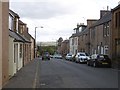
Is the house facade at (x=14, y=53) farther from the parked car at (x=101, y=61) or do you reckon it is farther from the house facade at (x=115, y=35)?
the house facade at (x=115, y=35)

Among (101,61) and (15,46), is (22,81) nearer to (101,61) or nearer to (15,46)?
(15,46)

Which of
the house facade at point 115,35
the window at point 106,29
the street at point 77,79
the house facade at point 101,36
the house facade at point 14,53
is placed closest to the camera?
the street at point 77,79

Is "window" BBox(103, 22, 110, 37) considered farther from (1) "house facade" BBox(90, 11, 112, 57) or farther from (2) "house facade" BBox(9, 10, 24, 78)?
(2) "house facade" BBox(9, 10, 24, 78)

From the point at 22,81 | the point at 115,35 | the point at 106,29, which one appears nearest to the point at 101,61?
the point at 115,35

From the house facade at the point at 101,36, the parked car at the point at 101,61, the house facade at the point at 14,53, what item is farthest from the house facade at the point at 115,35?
the house facade at the point at 14,53

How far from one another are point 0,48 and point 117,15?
80.9ft

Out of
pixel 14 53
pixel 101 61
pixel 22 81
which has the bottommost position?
pixel 22 81

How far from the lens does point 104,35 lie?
47.9 m

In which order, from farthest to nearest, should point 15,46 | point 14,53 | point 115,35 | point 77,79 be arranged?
point 115,35 → point 15,46 → point 14,53 → point 77,79

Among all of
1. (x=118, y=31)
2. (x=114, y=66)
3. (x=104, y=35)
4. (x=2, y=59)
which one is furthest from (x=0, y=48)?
(x=104, y=35)

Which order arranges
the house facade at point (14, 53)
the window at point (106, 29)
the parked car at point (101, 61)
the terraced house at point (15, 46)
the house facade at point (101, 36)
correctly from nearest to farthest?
the house facade at point (14, 53), the terraced house at point (15, 46), the parked car at point (101, 61), the house facade at point (101, 36), the window at point (106, 29)

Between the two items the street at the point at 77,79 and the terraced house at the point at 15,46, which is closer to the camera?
the street at the point at 77,79

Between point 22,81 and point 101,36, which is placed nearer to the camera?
point 22,81

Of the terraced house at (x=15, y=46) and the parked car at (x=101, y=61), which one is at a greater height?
the terraced house at (x=15, y=46)
